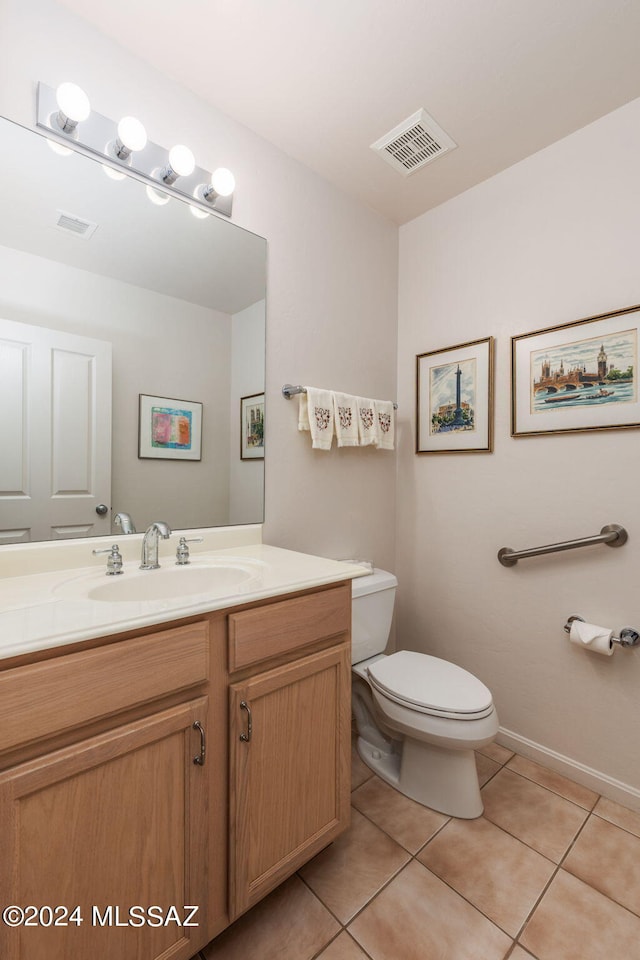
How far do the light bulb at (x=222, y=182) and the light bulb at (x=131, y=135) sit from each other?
25 centimetres

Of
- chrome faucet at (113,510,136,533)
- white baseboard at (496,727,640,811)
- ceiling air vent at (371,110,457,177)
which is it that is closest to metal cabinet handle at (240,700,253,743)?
chrome faucet at (113,510,136,533)

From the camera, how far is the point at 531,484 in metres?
1.78


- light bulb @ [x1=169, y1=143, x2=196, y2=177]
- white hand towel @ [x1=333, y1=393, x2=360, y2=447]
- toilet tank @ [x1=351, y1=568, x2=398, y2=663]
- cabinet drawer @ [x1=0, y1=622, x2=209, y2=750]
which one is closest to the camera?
cabinet drawer @ [x1=0, y1=622, x2=209, y2=750]

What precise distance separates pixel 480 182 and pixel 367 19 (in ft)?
2.86

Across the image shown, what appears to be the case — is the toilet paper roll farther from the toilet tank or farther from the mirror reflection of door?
the mirror reflection of door

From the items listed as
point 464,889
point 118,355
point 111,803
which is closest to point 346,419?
point 118,355

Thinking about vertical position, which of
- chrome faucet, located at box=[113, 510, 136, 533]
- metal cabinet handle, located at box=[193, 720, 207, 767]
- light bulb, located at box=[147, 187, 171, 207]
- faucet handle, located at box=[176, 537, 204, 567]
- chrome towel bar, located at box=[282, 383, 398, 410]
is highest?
light bulb, located at box=[147, 187, 171, 207]

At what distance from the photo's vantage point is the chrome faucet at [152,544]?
4.22 feet

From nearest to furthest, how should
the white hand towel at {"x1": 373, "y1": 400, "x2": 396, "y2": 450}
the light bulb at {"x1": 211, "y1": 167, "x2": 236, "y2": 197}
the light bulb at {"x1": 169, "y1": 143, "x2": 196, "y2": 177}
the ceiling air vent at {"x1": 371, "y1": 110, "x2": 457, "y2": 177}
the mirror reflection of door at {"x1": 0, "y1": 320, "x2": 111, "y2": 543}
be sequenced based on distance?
1. the mirror reflection of door at {"x1": 0, "y1": 320, "x2": 111, "y2": 543}
2. the light bulb at {"x1": 169, "y1": 143, "x2": 196, "y2": 177}
3. the light bulb at {"x1": 211, "y1": 167, "x2": 236, "y2": 197}
4. the ceiling air vent at {"x1": 371, "y1": 110, "x2": 457, "y2": 177}
5. the white hand towel at {"x1": 373, "y1": 400, "x2": 396, "y2": 450}

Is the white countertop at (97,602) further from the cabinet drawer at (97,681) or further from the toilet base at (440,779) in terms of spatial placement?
the toilet base at (440,779)

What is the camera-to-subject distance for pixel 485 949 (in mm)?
1053

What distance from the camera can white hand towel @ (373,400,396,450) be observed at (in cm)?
202

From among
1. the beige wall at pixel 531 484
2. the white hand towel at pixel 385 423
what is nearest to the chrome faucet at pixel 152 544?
the white hand towel at pixel 385 423

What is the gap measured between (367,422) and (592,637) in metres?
1.18
